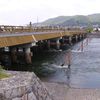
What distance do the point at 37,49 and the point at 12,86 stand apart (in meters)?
51.1

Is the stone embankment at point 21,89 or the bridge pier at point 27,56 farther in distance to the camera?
the bridge pier at point 27,56

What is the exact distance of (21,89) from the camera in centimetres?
1320

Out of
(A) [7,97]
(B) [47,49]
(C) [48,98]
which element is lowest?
(B) [47,49]

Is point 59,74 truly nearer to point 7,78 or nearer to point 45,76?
point 45,76

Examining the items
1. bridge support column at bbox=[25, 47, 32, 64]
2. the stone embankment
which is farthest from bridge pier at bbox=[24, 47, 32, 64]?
the stone embankment

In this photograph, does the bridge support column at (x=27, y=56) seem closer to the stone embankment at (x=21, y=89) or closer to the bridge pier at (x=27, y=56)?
the bridge pier at (x=27, y=56)

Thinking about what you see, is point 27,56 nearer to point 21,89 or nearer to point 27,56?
point 27,56

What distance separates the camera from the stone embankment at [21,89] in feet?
42.6

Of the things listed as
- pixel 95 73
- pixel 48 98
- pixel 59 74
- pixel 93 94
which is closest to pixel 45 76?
pixel 59 74

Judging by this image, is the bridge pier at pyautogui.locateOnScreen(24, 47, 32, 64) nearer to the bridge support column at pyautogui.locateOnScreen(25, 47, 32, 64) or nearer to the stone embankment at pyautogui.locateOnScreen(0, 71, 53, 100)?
the bridge support column at pyautogui.locateOnScreen(25, 47, 32, 64)

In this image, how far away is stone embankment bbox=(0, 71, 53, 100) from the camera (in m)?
13.0

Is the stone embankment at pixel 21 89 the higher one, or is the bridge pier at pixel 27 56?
the stone embankment at pixel 21 89

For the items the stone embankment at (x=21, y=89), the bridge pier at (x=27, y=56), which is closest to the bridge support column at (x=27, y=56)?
the bridge pier at (x=27, y=56)

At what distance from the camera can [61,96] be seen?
2128 centimetres
